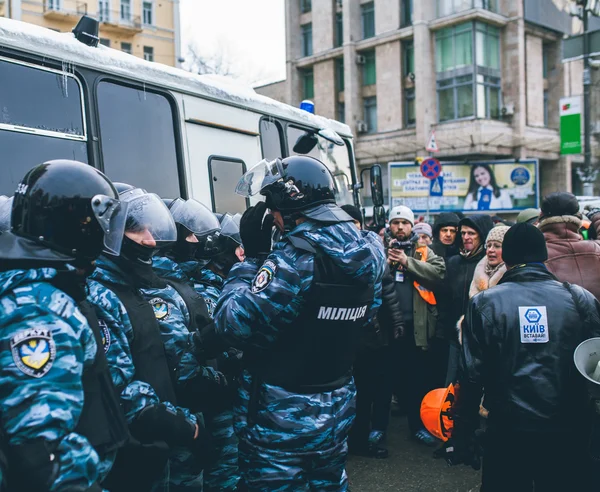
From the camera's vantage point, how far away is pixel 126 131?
4648 millimetres

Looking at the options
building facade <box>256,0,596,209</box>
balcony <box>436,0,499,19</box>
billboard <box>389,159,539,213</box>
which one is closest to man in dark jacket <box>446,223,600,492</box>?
billboard <box>389,159,539,213</box>

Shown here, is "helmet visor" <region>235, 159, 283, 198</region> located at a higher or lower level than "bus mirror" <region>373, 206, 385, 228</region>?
higher

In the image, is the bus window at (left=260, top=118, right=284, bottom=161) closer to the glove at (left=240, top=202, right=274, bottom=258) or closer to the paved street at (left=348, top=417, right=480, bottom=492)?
the paved street at (left=348, top=417, right=480, bottom=492)

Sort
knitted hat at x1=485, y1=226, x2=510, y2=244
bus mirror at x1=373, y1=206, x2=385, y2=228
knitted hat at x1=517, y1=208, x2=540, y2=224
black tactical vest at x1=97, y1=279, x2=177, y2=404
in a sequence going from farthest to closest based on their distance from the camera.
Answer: bus mirror at x1=373, y1=206, x2=385, y2=228 < knitted hat at x1=517, y1=208, x2=540, y2=224 < knitted hat at x1=485, y1=226, x2=510, y2=244 < black tactical vest at x1=97, y1=279, x2=177, y2=404

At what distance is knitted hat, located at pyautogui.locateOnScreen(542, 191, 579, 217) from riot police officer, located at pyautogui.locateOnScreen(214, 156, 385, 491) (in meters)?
2.02

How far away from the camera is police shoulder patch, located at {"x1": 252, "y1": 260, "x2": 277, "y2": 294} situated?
2.56 meters

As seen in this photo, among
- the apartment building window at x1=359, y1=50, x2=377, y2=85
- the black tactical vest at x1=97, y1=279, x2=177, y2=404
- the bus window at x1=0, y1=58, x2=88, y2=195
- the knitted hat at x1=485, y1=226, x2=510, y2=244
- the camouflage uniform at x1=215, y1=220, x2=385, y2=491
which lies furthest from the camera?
the apartment building window at x1=359, y1=50, x2=377, y2=85

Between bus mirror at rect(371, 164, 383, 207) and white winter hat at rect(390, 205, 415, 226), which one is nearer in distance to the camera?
white winter hat at rect(390, 205, 415, 226)

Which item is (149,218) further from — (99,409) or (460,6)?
(460,6)

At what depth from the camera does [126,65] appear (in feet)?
15.3

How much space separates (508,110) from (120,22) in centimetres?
2051

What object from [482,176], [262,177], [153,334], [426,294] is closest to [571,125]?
[426,294]

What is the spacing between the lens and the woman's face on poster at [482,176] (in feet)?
93.3

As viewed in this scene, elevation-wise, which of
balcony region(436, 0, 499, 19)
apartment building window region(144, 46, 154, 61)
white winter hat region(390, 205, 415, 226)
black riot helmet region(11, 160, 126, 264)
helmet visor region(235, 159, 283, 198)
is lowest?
white winter hat region(390, 205, 415, 226)
